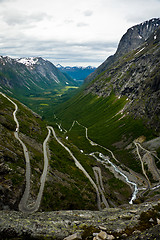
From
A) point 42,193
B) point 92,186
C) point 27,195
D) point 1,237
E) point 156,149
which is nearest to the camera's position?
point 1,237

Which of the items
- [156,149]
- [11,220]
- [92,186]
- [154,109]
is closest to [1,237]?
[11,220]

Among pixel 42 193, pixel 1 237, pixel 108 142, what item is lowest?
pixel 108 142

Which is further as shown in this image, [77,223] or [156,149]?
[156,149]

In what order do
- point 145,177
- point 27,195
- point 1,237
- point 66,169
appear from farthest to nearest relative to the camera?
point 145,177 → point 66,169 → point 27,195 → point 1,237

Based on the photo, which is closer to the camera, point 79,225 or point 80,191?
point 79,225

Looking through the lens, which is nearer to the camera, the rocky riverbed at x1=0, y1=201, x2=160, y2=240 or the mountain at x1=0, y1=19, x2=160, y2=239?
the rocky riverbed at x1=0, y1=201, x2=160, y2=240

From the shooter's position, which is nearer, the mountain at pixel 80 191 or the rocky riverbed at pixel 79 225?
the rocky riverbed at pixel 79 225

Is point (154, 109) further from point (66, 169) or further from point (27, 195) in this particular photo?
point (27, 195)

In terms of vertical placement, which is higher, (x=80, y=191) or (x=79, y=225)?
(x=79, y=225)
